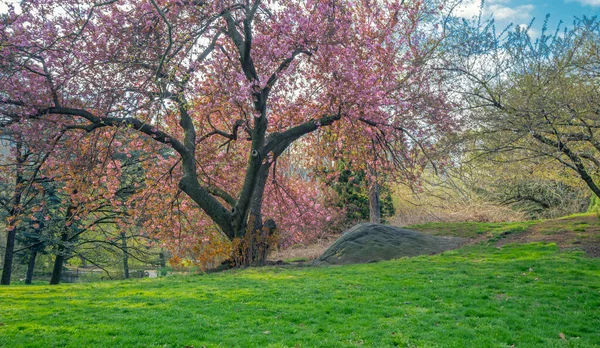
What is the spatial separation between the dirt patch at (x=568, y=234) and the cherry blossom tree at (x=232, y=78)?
472 cm

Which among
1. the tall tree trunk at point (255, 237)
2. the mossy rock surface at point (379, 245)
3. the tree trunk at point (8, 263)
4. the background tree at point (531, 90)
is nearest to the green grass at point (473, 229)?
the mossy rock surface at point (379, 245)

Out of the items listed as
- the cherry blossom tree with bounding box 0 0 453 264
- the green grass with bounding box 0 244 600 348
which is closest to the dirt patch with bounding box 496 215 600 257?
the green grass with bounding box 0 244 600 348

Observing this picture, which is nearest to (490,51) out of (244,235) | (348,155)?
(348,155)

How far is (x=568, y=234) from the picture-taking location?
13.5 metres

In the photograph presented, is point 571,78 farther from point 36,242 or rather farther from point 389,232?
point 36,242

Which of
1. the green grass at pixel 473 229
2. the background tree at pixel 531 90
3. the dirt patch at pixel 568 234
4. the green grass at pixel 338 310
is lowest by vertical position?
the green grass at pixel 338 310

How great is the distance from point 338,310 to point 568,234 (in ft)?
32.5

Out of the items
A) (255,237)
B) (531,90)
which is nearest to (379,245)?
(255,237)

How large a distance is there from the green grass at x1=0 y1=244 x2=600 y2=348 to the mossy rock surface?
257 cm

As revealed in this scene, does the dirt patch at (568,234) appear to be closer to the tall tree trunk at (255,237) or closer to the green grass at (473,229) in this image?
the green grass at (473,229)

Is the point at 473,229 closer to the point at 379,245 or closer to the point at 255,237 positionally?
the point at 379,245

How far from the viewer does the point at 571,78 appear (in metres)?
9.40

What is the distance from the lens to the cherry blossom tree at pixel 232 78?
9.95 metres

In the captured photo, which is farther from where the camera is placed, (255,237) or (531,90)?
(255,237)
